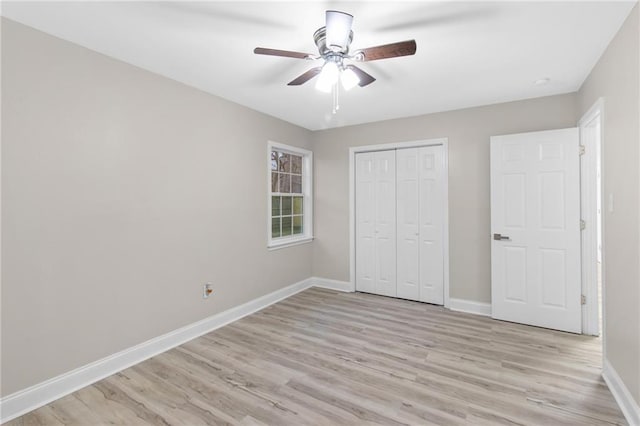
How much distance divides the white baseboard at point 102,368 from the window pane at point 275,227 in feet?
3.43

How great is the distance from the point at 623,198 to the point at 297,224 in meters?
3.71

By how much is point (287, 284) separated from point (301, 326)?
1.13 meters

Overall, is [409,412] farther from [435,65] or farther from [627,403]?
[435,65]

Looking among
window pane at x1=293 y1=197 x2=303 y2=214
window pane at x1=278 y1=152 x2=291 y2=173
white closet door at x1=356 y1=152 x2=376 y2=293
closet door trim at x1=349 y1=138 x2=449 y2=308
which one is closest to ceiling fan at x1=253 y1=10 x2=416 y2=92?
closet door trim at x1=349 y1=138 x2=449 y2=308

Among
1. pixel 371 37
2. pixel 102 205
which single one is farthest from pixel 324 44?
pixel 102 205

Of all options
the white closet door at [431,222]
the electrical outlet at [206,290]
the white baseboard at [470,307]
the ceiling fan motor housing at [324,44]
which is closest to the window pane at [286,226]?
the electrical outlet at [206,290]

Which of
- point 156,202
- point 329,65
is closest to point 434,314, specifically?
point 329,65

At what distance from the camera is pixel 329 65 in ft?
6.75

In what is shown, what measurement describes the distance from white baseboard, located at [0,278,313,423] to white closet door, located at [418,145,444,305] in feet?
7.76

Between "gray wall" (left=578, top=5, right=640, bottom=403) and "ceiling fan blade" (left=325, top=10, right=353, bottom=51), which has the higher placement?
"ceiling fan blade" (left=325, top=10, right=353, bottom=51)

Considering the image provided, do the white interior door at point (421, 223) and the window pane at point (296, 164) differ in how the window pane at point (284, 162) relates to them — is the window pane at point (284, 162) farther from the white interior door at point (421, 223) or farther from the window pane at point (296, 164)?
the white interior door at point (421, 223)

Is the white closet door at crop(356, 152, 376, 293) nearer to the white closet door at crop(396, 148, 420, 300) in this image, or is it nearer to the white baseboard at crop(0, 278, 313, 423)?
the white closet door at crop(396, 148, 420, 300)

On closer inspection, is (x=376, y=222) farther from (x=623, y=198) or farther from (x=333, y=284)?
(x=623, y=198)

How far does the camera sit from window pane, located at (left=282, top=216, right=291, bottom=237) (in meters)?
4.59
